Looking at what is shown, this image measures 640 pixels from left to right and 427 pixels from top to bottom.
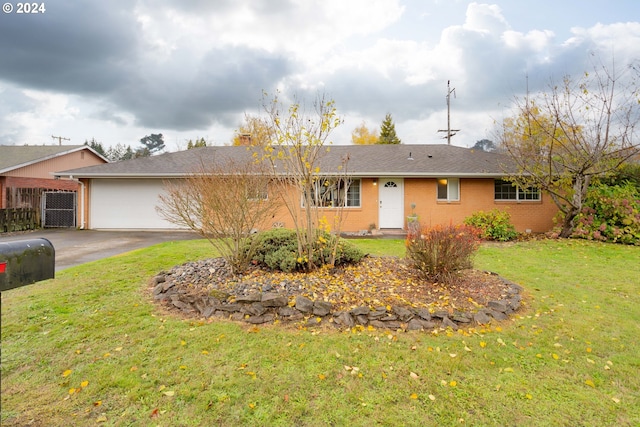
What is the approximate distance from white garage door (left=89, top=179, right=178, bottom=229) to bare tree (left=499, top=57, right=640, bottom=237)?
1474 cm

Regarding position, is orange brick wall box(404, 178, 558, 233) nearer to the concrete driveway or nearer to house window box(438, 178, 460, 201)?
house window box(438, 178, 460, 201)

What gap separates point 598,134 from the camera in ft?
32.7

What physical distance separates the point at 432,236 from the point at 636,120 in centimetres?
1005

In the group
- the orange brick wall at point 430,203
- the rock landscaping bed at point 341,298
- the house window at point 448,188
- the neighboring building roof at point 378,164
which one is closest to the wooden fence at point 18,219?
the neighboring building roof at point 378,164

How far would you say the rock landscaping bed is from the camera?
3809mm

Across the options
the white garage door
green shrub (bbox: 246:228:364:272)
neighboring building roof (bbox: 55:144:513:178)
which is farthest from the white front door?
the white garage door

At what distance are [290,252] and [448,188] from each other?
33.6ft

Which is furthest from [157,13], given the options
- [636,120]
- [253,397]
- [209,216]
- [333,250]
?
[636,120]

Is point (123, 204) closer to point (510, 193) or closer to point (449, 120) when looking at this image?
point (510, 193)

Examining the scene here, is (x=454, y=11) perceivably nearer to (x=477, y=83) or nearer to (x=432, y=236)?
(x=477, y=83)

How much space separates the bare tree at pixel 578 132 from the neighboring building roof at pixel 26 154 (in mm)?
23465

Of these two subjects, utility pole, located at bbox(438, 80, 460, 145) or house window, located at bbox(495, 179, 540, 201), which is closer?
house window, located at bbox(495, 179, 540, 201)

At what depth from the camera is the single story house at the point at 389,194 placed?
13.0 meters

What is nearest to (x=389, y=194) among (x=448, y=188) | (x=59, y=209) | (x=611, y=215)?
(x=448, y=188)
